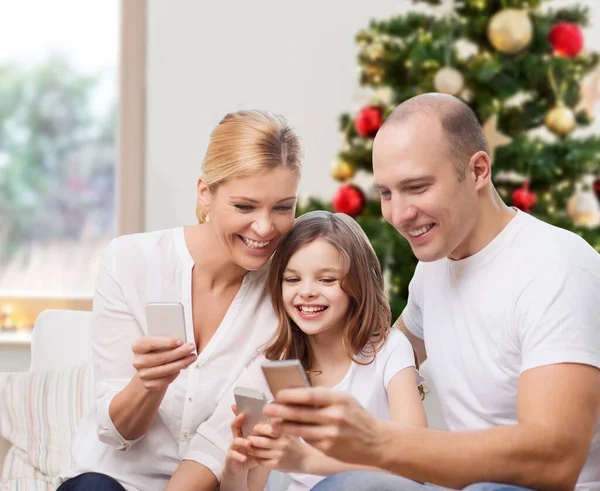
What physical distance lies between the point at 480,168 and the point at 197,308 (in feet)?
2.50

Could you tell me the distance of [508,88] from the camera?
10.3ft

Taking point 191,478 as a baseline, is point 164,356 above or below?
above

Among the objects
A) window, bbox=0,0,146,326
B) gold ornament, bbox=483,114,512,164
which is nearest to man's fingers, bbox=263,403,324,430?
gold ornament, bbox=483,114,512,164

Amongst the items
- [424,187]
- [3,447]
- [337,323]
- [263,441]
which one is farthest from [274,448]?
[3,447]

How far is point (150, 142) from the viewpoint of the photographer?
4223 millimetres

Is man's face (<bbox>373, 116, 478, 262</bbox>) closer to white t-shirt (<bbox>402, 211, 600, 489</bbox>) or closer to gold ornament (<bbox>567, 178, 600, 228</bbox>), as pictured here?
white t-shirt (<bbox>402, 211, 600, 489</bbox>)

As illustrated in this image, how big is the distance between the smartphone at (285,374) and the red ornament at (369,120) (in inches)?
83.4

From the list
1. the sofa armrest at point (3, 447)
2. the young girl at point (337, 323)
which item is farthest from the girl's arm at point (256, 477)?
the sofa armrest at point (3, 447)

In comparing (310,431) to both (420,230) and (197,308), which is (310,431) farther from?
(197,308)

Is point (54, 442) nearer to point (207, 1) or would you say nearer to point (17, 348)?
point (17, 348)

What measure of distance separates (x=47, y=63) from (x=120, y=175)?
29.2 inches

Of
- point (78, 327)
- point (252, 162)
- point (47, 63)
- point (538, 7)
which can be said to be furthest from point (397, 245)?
point (47, 63)

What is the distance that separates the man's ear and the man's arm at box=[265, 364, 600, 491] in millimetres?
438

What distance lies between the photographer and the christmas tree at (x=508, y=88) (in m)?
3.10
